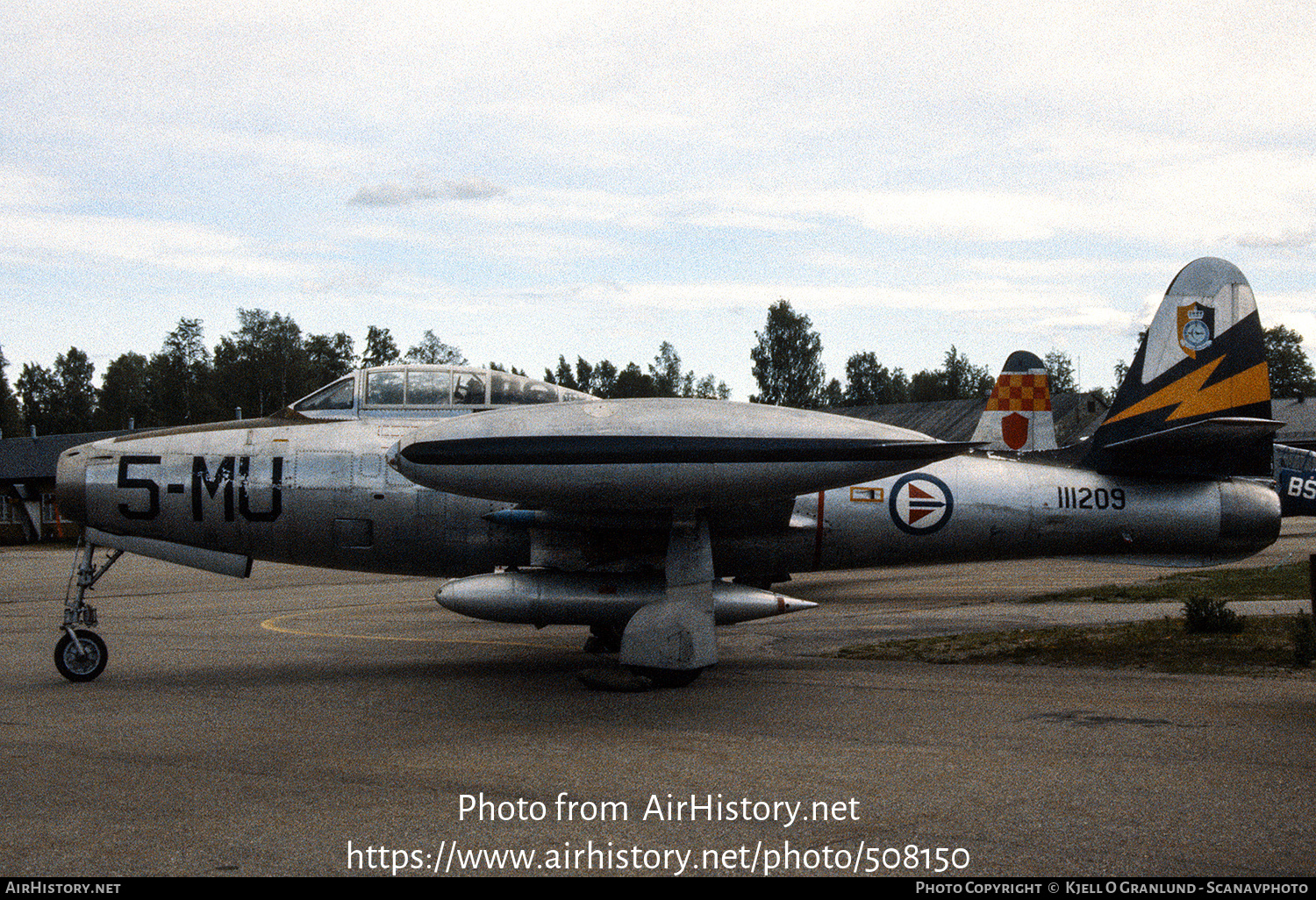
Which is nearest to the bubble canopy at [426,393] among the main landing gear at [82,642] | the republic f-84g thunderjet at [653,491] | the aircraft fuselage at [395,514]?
the republic f-84g thunderjet at [653,491]

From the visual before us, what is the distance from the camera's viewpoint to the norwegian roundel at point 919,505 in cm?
1040

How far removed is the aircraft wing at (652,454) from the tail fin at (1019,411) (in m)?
15.1

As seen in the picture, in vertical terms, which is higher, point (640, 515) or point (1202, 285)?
point (1202, 285)

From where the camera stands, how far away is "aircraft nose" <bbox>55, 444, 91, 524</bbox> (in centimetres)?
984

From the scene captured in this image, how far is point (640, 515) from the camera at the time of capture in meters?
9.07

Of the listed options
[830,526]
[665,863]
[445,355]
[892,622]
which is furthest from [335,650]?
[445,355]

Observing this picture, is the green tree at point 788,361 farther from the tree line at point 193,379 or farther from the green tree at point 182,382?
the green tree at point 182,382

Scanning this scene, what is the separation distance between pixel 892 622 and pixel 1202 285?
219 inches

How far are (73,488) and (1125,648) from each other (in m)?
10.6

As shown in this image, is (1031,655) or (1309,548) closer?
(1031,655)

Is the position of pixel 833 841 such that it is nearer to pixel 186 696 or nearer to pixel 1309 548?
pixel 186 696

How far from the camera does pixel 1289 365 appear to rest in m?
118

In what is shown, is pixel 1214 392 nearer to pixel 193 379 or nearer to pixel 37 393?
pixel 193 379

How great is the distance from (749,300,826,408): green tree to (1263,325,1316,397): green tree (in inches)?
2374
